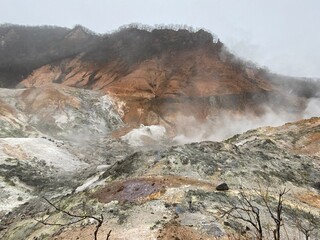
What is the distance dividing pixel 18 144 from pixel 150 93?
1270 inches

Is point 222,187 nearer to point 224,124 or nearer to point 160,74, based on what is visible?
point 224,124

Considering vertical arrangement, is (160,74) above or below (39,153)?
above

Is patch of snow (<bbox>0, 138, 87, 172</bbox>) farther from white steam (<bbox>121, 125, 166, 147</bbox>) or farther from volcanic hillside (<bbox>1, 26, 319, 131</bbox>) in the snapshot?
volcanic hillside (<bbox>1, 26, 319, 131</bbox>)

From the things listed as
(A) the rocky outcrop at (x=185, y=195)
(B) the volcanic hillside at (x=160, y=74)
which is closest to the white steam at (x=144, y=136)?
(B) the volcanic hillside at (x=160, y=74)

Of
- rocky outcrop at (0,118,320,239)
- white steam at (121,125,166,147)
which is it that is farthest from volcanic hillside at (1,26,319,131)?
rocky outcrop at (0,118,320,239)

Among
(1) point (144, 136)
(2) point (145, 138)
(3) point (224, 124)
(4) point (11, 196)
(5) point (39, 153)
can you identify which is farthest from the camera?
(3) point (224, 124)

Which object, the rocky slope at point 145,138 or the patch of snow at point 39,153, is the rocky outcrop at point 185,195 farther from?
the patch of snow at point 39,153

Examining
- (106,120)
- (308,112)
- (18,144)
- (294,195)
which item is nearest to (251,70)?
(308,112)

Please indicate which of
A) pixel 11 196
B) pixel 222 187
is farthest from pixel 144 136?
pixel 222 187

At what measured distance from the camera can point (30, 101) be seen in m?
48.2

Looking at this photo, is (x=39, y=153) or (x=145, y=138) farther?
(x=145, y=138)

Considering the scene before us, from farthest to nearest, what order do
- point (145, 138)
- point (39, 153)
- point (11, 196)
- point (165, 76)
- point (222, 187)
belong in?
point (165, 76) → point (145, 138) → point (39, 153) → point (11, 196) → point (222, 187)

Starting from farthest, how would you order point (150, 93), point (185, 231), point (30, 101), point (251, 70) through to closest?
point (251, 70) < point (150, 93) < point (30, 101) < point (185, 231)

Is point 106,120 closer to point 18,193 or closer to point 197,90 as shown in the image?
point 197,90
